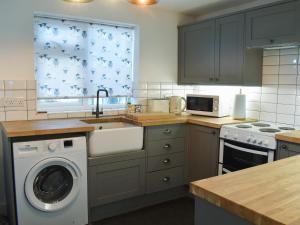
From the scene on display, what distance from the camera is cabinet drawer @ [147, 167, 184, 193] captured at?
309cm

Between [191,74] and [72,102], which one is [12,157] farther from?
[191,74]

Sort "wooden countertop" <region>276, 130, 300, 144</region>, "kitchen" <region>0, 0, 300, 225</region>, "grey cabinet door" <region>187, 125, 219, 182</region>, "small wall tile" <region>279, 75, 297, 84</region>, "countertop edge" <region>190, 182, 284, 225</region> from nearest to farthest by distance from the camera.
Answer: "countertop edge" <region>190, 182, 284, 225</region> < "wooden countertop" <region>276, 130, 300, 144</region> < "kitchen" <region>0, 0, 300, 225</region> < "small wall tile" <region>279, 75, 297, 84</region> < "grey cabinet door" <region>187, 125, 219, 182</region>

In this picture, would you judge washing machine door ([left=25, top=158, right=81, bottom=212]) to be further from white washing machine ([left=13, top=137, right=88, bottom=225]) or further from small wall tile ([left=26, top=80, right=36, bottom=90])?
small wall tile ([left=26, top=80, right=36, bottom=90])

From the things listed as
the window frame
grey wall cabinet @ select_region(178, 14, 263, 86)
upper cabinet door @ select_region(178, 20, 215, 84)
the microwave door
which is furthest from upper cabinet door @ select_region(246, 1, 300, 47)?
the window frame

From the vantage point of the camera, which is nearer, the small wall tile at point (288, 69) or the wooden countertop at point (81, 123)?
the wooden countertop at point (81, 123)

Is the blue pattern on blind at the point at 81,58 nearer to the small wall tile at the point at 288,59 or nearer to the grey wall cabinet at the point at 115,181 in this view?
the grey wall cabinet at the point at 115,181

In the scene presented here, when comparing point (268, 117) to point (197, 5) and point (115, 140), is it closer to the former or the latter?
point (197, 5)

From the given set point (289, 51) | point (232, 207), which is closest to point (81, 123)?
point (232, 207)

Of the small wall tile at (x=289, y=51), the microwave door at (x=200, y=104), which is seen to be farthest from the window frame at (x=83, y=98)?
the small wall tile at (x=289, y=51)

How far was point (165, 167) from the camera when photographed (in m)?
3.20

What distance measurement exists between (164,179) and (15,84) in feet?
6.06

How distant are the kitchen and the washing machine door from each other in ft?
0.04

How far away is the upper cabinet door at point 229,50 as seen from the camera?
305 cm

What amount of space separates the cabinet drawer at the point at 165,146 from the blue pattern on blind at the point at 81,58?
0.90 m
